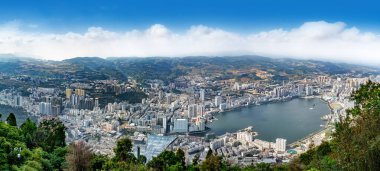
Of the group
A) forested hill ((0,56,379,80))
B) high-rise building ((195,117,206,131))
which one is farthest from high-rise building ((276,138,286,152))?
forested hill ((0,56,379,80))

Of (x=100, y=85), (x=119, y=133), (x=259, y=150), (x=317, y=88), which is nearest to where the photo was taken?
(x=259, y=150)

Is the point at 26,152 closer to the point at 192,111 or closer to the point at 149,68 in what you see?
the point at 192,111

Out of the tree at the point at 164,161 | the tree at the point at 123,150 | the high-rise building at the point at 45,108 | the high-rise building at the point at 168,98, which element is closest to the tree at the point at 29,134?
the tree at the point at 123,150

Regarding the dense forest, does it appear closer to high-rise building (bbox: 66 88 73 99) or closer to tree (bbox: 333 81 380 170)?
tree (bbox: 333 81 380 170)

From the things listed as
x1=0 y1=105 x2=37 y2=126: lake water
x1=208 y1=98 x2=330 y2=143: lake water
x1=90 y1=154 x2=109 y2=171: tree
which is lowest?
x1=208 y1=98 x2=330 y2=143: lake water

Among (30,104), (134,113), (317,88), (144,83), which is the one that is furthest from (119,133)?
(317,88)

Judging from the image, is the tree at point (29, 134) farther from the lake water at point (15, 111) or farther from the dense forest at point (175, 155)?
the lake water at point (15, 111)

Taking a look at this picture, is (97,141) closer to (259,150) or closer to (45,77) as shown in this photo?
(259,150)
